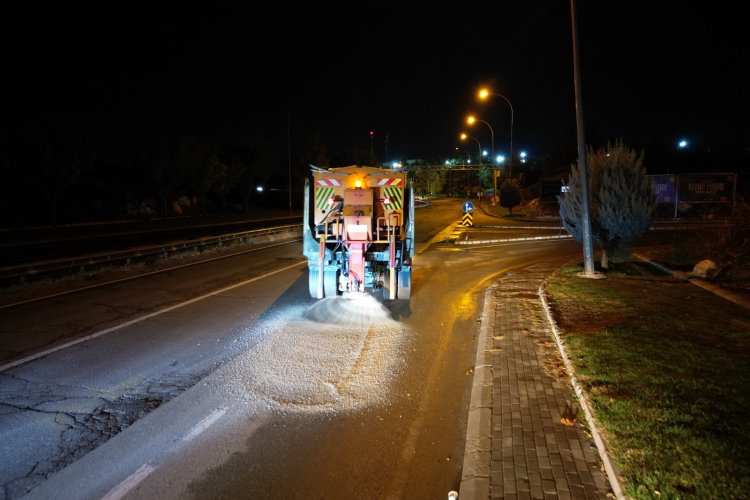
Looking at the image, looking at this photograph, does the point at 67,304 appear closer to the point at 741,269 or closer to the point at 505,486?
the point at 505,486

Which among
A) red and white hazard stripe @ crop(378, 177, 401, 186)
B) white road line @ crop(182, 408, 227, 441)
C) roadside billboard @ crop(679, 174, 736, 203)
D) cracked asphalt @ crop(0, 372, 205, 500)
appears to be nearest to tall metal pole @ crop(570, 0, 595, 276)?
red and white hazard stripe @ crop(378, 177, 401, 186)

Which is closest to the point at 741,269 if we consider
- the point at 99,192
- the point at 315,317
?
the point at 315,317

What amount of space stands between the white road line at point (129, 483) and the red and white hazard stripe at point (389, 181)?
7.92 m

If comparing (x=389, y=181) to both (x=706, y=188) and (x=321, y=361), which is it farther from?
(x=706, y=188)

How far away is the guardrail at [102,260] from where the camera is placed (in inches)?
522

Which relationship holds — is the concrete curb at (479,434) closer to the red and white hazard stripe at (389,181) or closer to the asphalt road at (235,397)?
the asphalt road at (235,397)

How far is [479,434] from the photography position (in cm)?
470

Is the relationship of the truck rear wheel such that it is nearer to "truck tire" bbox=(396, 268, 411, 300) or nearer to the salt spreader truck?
the salt spreader truck

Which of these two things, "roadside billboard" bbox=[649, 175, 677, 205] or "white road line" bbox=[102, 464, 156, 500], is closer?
"white road line" bbox=[102, 464, 156, 500]

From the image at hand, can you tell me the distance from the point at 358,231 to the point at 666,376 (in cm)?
634

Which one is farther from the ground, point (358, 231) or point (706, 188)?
point (706, 188)

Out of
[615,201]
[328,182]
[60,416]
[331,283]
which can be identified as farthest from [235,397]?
[615,201]

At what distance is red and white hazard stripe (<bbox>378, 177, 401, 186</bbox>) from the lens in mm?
11094

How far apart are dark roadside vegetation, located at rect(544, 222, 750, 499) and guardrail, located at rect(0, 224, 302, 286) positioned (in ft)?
45.4
